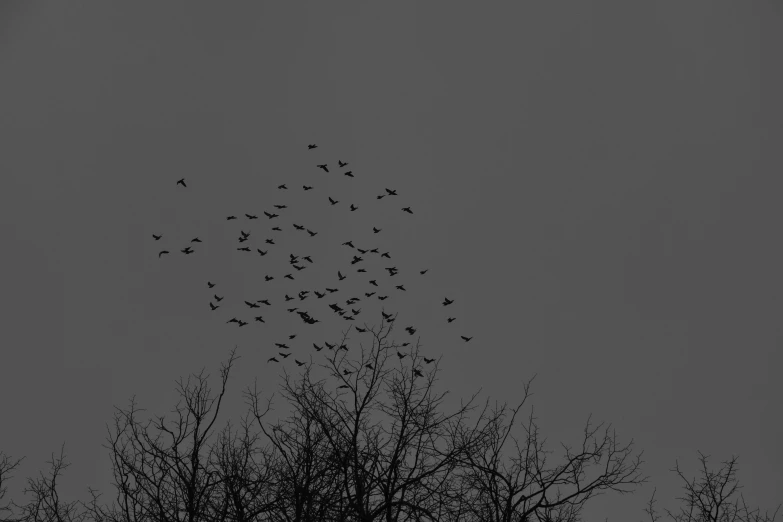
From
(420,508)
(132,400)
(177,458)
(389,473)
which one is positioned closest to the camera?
(420,508)

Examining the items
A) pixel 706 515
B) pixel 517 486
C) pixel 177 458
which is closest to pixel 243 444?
pixel 177 458

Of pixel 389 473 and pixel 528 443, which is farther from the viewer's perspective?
pixel 528 443

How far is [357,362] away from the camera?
1435 cm

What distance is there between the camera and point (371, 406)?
44.4ft

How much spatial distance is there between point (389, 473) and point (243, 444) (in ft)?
13.3

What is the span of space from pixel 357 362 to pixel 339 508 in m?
3.32

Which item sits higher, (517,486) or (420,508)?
(517,486)

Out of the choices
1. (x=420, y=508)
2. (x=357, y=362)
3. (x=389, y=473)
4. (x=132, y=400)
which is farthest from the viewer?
(x=132, y=400)

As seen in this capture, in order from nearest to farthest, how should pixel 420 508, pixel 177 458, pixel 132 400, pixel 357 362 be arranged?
1. pixel 420 508
2. pixel 177 458
3. pixel 357 362
4. pixel 132 400

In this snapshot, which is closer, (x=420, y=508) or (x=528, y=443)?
(x=420, y=508)

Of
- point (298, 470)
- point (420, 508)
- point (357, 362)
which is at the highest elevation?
point (357, 362)

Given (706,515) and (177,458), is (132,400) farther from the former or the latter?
(706,515)

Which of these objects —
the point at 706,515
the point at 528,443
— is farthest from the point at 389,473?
the point at 706,515

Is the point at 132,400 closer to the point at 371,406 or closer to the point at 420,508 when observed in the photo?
the point at 371,406
